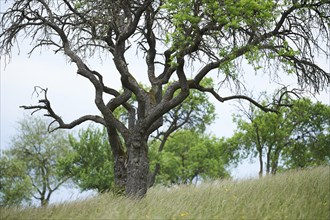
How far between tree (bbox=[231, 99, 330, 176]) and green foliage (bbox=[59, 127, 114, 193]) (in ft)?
37.7

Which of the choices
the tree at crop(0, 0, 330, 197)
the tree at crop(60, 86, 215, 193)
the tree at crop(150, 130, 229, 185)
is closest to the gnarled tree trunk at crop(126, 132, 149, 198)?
the tree at crop(0, 0, 330, 197)

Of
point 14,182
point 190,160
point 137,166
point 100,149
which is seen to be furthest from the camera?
point 190,160

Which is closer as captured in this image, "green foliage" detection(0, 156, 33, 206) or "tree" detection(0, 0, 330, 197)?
"tree" detection(0, 0, 330, 197)

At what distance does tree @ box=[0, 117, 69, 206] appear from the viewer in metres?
41.2

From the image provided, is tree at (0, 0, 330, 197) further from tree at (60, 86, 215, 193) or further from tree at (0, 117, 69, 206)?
tree at (0, 117, 69, 206)

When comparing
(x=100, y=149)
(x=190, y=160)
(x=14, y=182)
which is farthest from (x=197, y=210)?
(x=14, y=182)

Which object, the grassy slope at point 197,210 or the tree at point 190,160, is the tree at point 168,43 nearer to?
the grassy slope at point 197,210

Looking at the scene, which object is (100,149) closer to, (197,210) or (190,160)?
(190,160)

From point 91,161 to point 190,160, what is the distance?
1383 cm

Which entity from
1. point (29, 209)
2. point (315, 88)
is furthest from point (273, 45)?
point (29, 209)

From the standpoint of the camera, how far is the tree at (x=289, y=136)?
32719 millimetres

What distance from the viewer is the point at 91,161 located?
32.9 meters

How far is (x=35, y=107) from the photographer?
14906mm

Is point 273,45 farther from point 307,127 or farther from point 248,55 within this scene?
point 307,127
